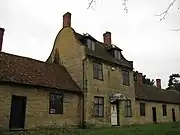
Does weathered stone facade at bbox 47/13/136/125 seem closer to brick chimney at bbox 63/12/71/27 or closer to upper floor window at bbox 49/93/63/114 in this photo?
brick chimney at bbox 63/12/71/27

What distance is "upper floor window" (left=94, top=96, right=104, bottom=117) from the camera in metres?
22.7

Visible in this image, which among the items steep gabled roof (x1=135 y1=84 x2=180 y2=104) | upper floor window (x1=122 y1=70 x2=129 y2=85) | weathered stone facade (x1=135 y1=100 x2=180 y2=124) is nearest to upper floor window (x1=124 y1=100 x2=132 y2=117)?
upper floor window (x1=122 y1=70 x2=129 y2=85)

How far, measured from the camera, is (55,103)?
65.2 feet

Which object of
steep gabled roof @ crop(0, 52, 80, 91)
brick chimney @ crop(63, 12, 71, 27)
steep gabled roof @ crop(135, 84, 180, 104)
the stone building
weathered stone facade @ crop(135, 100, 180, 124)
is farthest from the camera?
steep gabled roof @ crop(135, 84, 180, 104)

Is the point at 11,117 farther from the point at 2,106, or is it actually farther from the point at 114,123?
the point at 114,123

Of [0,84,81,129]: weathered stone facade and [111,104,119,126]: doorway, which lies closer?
[0,84,81,129]: weathered stone facade

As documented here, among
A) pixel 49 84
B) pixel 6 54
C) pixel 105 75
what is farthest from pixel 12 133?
pixel 105 75

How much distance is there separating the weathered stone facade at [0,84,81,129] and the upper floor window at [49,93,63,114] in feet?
1.07

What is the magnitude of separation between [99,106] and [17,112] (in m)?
8.40

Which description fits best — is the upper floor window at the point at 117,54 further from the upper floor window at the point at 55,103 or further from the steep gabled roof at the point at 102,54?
the upper floor window at the point at 55,103

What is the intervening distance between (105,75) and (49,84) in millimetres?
6669

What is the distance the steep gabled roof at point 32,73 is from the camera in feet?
59.0

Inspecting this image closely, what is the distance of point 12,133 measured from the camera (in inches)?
612

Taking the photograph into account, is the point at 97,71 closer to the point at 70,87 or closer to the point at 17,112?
the point at 70,87
